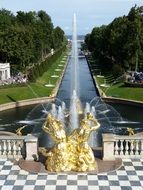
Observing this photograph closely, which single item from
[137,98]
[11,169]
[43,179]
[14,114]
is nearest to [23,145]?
[11,169]

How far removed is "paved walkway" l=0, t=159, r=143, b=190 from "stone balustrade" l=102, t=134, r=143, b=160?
0.98 metres

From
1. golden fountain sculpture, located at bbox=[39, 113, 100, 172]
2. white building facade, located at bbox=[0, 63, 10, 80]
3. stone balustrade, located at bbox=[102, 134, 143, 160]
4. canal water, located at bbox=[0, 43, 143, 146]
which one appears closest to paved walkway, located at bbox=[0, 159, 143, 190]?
golden fountain sculpture, located at bbox=[39, 113, 100, 172]

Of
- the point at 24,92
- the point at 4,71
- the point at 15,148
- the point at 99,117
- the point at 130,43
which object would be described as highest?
the point at 130,43

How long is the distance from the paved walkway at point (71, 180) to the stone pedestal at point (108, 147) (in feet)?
2.86

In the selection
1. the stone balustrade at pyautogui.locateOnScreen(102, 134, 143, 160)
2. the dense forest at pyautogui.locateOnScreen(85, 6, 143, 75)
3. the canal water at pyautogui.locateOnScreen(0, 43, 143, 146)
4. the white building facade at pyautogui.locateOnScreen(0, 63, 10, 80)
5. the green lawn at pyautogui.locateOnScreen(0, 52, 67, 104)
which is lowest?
the canal water at pyautogui.locateOnScreen(0, 43, 143, 146)

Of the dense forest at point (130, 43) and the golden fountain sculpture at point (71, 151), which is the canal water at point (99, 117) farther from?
the dense forest at point (130, 43)

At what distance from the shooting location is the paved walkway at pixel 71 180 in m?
15.5

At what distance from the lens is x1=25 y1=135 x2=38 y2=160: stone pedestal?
58.0ft

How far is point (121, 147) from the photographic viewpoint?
1817 cm

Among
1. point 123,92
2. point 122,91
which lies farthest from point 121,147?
point 122,91

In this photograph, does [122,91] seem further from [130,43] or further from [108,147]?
[108,147]

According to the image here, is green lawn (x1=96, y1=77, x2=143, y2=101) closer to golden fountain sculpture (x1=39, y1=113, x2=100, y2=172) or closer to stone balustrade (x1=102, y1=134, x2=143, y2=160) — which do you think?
stone balustrade (x1=102, y1=134, x2=143, y2=160)

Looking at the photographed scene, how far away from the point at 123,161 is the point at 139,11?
166 feet

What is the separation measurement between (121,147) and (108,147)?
734mm
